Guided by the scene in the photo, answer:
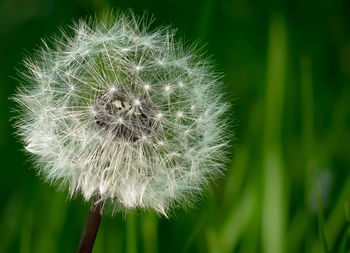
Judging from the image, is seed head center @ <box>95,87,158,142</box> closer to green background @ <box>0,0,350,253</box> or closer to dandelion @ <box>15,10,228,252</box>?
dandelion @ <box>15,10,228,252</box>

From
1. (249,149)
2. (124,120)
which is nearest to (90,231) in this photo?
(124,120)

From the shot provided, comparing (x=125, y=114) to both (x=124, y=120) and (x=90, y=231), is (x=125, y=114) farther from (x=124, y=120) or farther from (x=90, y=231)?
(x=90, y=231)

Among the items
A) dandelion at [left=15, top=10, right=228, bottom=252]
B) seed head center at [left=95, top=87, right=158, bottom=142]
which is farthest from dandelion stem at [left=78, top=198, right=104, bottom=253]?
seed head center at [left=95, top=87, right=158, bottom=142]

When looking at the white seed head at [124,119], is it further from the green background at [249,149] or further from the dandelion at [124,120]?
the green background at [249,149]

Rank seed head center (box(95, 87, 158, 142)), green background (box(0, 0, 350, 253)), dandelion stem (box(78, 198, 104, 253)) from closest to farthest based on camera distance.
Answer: dandelion stem (box(78, 198, 104, 253)), seed head center (box(95, 87, 158, 142)), green background (box(0, 0, 350, 253))

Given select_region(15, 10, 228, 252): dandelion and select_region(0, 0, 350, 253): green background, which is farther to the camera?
select_region(0, 0, 350, 253): green background

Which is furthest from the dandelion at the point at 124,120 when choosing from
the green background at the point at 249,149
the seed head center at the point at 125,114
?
the green background at the point at 249,149
